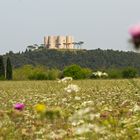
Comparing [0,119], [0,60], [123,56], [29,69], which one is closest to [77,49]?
[123,56]

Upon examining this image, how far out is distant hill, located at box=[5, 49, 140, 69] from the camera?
102m

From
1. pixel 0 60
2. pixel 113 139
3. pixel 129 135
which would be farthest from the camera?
pixel 0 60

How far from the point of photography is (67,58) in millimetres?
111250

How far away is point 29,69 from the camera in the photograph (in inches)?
3546

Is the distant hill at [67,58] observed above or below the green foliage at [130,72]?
above

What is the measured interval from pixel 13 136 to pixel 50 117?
71.6 inches

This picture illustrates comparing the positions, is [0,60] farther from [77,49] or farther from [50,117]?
[50,117]

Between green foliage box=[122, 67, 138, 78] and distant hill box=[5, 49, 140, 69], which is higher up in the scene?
distant hill box=[5, 49, 140, 69]

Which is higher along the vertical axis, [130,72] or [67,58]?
[67,58]

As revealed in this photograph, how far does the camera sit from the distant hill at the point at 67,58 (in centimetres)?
10225

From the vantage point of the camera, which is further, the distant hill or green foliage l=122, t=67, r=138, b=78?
the distant hill

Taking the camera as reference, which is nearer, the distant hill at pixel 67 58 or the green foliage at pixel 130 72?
the green foliage at pixel 130 72

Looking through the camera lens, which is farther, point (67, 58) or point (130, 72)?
point (67, 58)

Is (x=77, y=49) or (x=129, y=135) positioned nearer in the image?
(x=129, y=135)
